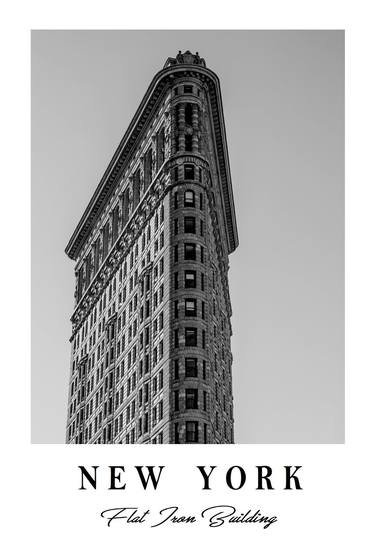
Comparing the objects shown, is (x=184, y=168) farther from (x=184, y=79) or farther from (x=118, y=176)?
(x=118, y=176)

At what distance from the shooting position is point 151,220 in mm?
114375

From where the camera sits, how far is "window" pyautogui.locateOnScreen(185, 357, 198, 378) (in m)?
93.9

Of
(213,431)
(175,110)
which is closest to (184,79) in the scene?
(175,110)

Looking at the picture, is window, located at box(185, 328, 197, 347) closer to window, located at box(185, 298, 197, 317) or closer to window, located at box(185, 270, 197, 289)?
window, located at box(185, 298, 197, 317)

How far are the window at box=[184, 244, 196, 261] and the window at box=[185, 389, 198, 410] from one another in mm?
16806

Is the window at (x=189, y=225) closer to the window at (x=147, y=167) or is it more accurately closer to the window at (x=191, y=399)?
the window at (x=147, y=167)

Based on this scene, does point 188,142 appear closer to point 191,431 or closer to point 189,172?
point 189,172

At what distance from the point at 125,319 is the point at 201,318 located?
23.2 meters

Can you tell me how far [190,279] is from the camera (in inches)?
3944


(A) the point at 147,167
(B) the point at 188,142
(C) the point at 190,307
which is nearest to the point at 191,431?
(C) the point at 190,307

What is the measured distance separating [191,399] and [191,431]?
3.65 m

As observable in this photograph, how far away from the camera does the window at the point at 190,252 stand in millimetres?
101438

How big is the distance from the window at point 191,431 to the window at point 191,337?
363 inches

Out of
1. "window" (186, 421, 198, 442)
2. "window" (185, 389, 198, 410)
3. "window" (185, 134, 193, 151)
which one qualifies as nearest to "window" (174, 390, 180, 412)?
"window" (185, 389, 198, 410)
